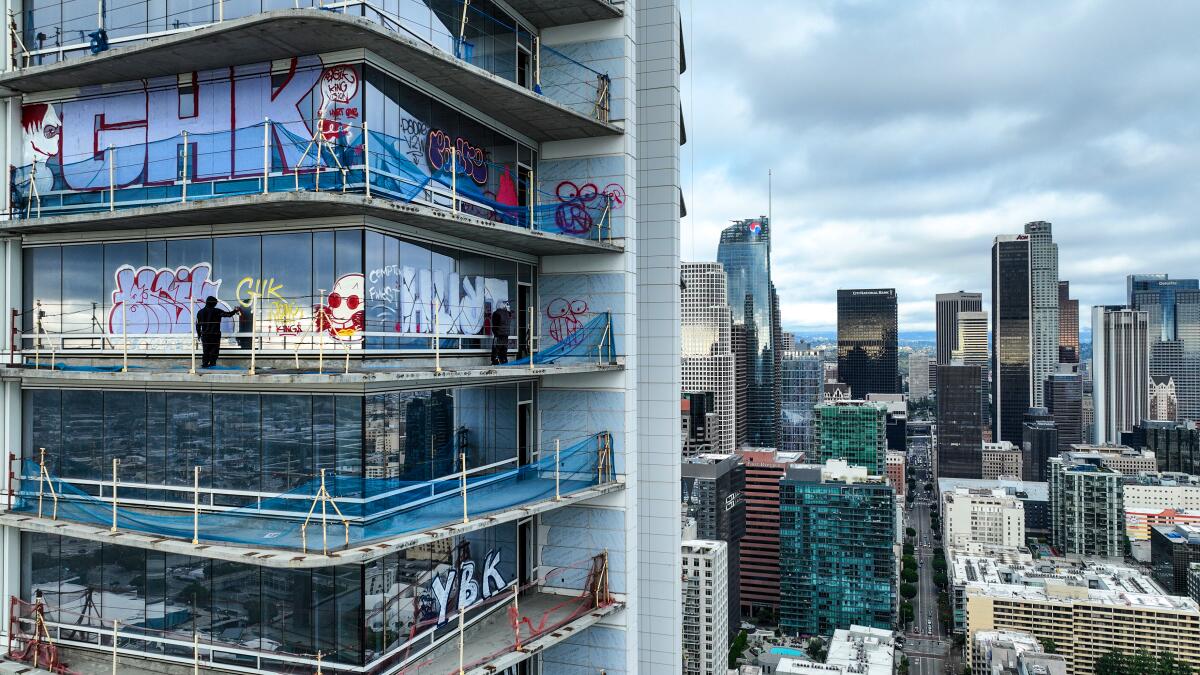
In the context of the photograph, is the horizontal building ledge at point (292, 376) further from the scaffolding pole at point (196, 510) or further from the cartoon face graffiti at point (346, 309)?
the scaffolding pole at point (196, 510)

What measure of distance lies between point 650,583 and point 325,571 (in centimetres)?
860

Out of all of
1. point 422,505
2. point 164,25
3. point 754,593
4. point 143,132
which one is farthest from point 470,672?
point 754,593

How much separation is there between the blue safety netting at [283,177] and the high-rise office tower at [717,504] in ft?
456

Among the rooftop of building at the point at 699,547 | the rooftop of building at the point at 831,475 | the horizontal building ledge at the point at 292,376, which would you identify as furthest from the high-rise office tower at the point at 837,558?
the horizontal building ledge at the point at 292,376

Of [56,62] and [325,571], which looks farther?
[56,62]

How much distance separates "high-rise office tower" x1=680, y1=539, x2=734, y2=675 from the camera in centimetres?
10762

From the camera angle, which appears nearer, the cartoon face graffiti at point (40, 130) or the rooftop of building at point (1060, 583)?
the cartoon face graffiti at point (40, 130)

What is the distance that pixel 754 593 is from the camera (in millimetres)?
168250

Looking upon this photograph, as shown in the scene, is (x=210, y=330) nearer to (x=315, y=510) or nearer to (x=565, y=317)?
(x=315, y=510)

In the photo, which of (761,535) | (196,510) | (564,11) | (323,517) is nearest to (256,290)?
(196,510)

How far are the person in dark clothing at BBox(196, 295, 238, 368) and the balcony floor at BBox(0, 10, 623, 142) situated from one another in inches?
164

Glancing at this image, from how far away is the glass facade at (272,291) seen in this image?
44.6ft

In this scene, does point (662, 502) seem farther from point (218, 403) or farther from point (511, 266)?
point (218, 403)

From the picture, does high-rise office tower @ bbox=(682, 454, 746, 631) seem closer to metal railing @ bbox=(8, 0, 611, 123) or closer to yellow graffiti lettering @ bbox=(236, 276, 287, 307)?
metal railing @ bbox=(8, 0, 611, 123)
